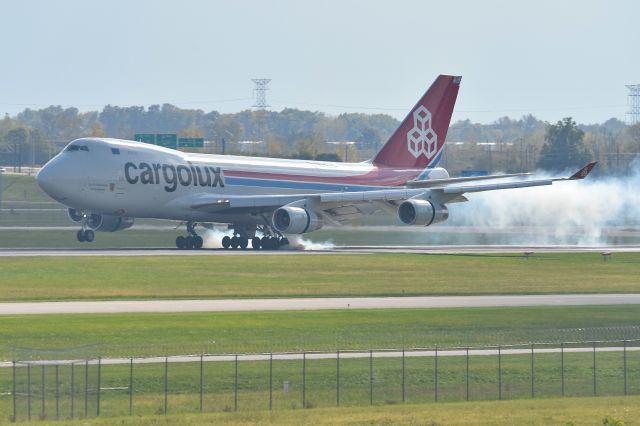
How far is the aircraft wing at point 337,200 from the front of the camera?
283ft

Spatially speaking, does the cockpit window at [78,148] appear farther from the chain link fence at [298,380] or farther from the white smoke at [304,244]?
the chain link fence at [298,380]

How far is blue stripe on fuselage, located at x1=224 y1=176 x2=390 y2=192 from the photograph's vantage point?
88.9 m

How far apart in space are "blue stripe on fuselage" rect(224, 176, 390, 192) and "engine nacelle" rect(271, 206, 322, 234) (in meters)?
3.98

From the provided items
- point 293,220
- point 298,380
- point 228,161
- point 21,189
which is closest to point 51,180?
point 228,161

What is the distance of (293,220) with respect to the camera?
84.7m

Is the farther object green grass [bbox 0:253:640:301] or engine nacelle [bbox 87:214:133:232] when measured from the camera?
engine nacelle [bbox 87:214:133:232]

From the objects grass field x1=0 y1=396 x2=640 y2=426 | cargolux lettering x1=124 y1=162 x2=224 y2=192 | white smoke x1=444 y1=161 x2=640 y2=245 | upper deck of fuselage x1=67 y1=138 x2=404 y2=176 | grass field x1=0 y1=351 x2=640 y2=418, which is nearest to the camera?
grass field x1=0 y1=396 x2=640 y2=426

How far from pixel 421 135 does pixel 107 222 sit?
22666mm

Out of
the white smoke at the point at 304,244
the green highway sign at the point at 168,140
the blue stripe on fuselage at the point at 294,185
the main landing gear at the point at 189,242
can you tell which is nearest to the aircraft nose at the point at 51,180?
the main landing gear at the point at 189,242

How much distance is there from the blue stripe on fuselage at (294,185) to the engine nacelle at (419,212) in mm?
7630

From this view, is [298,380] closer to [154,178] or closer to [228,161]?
[154,178]

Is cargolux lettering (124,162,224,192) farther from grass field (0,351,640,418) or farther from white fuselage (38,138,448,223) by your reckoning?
grass field (0,351,640,418)

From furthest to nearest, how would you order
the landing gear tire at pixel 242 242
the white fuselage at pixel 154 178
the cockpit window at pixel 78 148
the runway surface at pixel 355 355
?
1. the landing gear tire at pixel 242 242
2. the cockpit window at pixel 78 148
3. the white fuselage at pixel 154 178
4. the runway surface at pixel 355 355

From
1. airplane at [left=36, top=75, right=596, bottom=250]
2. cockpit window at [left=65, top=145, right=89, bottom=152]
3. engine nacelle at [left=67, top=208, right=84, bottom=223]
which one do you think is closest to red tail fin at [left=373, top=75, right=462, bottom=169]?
airplane at [left=36, top=75, right=596, bottom=250]
